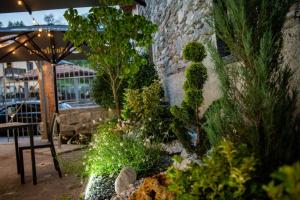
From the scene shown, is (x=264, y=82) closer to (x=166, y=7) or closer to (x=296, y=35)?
(x=296, y=35)

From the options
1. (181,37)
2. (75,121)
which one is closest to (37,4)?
(181,37)

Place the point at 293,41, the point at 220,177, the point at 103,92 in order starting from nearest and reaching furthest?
the point at 220,177, the point at 293,41, the point at 103,92

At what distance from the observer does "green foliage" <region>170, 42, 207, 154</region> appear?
3381 mm

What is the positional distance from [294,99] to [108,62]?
3466mm

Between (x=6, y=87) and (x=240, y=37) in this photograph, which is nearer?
(x=240, y=37)

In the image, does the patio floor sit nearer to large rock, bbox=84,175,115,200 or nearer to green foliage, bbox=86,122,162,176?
green foliage, bbox=86,122,162,176

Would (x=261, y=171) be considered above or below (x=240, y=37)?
below

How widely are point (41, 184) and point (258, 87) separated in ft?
12.7

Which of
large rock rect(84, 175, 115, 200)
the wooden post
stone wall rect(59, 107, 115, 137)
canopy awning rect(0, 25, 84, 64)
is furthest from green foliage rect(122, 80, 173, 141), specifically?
the wooden post

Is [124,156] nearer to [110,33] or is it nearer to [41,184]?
[41,184]

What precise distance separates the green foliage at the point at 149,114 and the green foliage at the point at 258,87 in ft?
8.09

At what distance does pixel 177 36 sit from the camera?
570 centimetres

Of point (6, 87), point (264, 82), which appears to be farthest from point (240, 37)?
point (6, 87)

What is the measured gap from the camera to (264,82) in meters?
2.10
